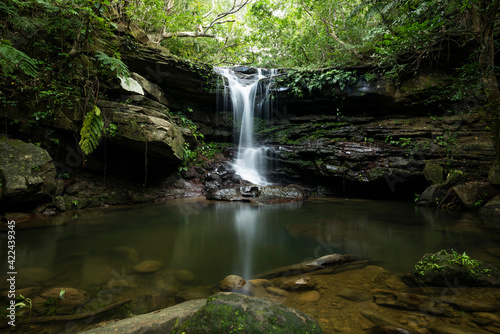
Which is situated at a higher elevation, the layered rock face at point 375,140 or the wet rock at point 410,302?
the layered rock face at point 375,140

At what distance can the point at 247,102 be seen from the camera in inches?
466

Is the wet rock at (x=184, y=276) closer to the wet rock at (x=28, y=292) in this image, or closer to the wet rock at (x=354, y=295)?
the wet rock at (x=28, y=292)

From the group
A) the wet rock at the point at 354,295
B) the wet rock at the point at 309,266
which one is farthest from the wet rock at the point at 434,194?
the wet rock at the point at 354,295

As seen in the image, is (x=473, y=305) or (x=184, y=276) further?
(x=184, y=276)

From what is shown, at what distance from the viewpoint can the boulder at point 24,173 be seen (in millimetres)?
4242

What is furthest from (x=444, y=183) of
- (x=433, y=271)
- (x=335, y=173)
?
(x=433, y=271)

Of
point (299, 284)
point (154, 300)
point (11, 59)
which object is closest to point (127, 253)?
point (154, 300)

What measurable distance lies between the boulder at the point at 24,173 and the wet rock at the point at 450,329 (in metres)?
6.50

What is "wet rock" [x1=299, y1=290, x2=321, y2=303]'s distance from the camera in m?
1.93

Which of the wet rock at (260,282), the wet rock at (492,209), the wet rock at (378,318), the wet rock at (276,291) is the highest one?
the wet rock at (492,209)

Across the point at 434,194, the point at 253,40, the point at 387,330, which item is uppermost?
the point at 253,40

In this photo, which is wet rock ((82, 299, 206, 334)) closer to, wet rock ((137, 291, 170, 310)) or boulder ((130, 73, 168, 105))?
wet rock ((137, 291, 170, 310))

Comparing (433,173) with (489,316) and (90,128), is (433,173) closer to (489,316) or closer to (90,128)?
(489,316)

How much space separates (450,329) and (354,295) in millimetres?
667
